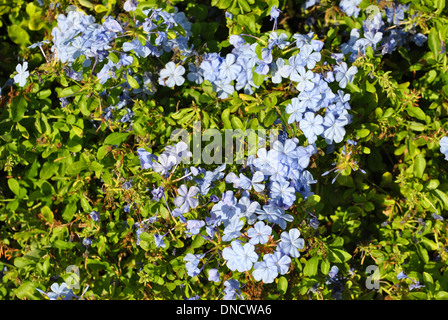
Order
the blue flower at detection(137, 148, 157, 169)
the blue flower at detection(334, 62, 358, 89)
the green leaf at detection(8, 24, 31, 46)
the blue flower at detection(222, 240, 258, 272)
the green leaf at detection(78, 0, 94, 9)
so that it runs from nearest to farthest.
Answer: the blue flower at detection(222, 240, 258, 272)
the blue flower at detection(137, 148, 157, 169)
the blue flower at detection(334, 62, 358, 89)
the green leaf at detection(78, 0, 94, 9)
the green leaf at detection(8, 24, 31, 46)

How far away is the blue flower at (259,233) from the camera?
1748 mm

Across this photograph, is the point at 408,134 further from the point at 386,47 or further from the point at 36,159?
the point at 36,159

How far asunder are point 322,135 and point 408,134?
1.84 ft

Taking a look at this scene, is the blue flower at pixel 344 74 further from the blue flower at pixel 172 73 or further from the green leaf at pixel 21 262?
the green leaf at pixel 21 262

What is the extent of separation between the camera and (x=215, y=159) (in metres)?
1.98

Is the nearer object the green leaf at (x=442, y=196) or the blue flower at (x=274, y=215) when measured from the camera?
the blue flower at (x=274, y=215)

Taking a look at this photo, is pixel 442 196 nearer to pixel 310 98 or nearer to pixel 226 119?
pixel 310 98

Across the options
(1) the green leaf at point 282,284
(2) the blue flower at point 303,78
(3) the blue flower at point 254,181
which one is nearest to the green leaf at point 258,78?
(2) the blue flower at point 303,78

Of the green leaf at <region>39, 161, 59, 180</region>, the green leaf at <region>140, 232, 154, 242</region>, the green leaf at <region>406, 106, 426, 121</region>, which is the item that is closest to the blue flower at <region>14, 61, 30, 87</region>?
the green leaf at <region>39, 161, 59, 180</region>

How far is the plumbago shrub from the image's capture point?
6.15ft

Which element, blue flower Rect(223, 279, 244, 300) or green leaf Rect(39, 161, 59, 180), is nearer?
blue flower Rect(223, 279, 244, 300)

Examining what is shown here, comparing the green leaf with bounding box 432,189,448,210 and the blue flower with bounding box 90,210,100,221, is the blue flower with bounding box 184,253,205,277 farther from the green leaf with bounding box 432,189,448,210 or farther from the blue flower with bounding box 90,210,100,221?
the green leaf with bounding box 432,189,448,210

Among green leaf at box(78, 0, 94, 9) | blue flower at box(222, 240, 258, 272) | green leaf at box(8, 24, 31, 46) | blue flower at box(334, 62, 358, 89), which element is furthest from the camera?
green leaf at box(8, 24, 31, 46)

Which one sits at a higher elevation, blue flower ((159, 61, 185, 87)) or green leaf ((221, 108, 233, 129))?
blue flower ((159, 61, 185, 87))
